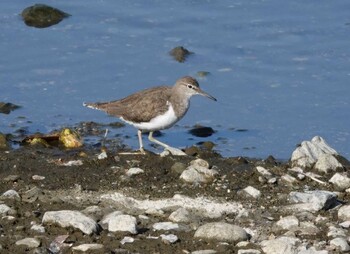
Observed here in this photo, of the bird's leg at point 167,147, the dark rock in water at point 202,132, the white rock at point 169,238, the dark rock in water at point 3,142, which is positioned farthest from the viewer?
the dark rock in water at point 202,132

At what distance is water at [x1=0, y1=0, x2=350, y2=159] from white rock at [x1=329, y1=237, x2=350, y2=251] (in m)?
3.56

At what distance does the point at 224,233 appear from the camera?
8.65 meters

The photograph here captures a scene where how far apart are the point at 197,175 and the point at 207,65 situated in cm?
423

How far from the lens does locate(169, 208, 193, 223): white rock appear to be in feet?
29.8

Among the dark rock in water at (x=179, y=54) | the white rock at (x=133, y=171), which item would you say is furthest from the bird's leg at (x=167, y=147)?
the dark rock in water at (x=179, y=54)

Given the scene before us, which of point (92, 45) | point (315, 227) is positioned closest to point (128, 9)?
point (92, 45)

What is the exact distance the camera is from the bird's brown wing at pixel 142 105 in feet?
39.5

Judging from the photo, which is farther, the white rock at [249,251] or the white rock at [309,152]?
the white rock at [309,152]

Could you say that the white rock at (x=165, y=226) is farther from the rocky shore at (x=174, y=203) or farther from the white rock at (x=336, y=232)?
the white rock at (x=336, y=232)

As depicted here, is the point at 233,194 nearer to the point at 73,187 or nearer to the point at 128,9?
the point at 73,187

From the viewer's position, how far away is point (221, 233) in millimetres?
8648

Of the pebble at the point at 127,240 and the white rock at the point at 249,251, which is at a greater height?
the white rock at the point at 249,251

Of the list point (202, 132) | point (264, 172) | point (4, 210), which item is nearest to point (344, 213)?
point (264, 172)

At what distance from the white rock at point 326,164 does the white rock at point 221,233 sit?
7.17 feet
